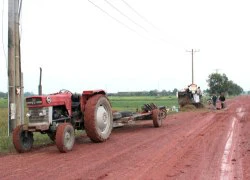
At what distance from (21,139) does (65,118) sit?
4.69 feet

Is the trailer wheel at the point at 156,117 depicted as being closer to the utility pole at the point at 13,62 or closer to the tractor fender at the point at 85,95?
the tractor fender at the point at 85,95

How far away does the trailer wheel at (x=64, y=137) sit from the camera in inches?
418

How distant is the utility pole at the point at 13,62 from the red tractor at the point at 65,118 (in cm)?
188

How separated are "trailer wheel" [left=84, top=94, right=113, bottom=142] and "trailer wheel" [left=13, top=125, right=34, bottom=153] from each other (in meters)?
1.71

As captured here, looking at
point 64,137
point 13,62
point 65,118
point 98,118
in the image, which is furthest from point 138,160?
point 13,62

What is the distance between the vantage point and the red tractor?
11.0 metres

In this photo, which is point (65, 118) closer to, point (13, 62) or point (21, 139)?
→ point (21, 139)

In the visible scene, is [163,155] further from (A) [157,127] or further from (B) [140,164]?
(A) [157,127]

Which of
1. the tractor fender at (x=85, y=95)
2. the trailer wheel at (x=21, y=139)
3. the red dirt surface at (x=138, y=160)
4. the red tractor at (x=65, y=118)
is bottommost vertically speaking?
the red dirt surface at (x=138, y=160)

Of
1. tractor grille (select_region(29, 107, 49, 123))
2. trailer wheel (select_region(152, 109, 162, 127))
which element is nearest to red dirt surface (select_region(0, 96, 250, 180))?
tractor grille (select_region(29, 107, 49, 123))

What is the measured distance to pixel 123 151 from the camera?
36.2 feet

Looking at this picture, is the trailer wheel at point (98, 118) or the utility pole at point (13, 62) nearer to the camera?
the trailer wheel at point (98, 118)

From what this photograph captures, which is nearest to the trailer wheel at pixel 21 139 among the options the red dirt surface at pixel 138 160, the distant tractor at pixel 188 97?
the red dirt surface at pixel 138 160

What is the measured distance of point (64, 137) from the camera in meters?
10.7
